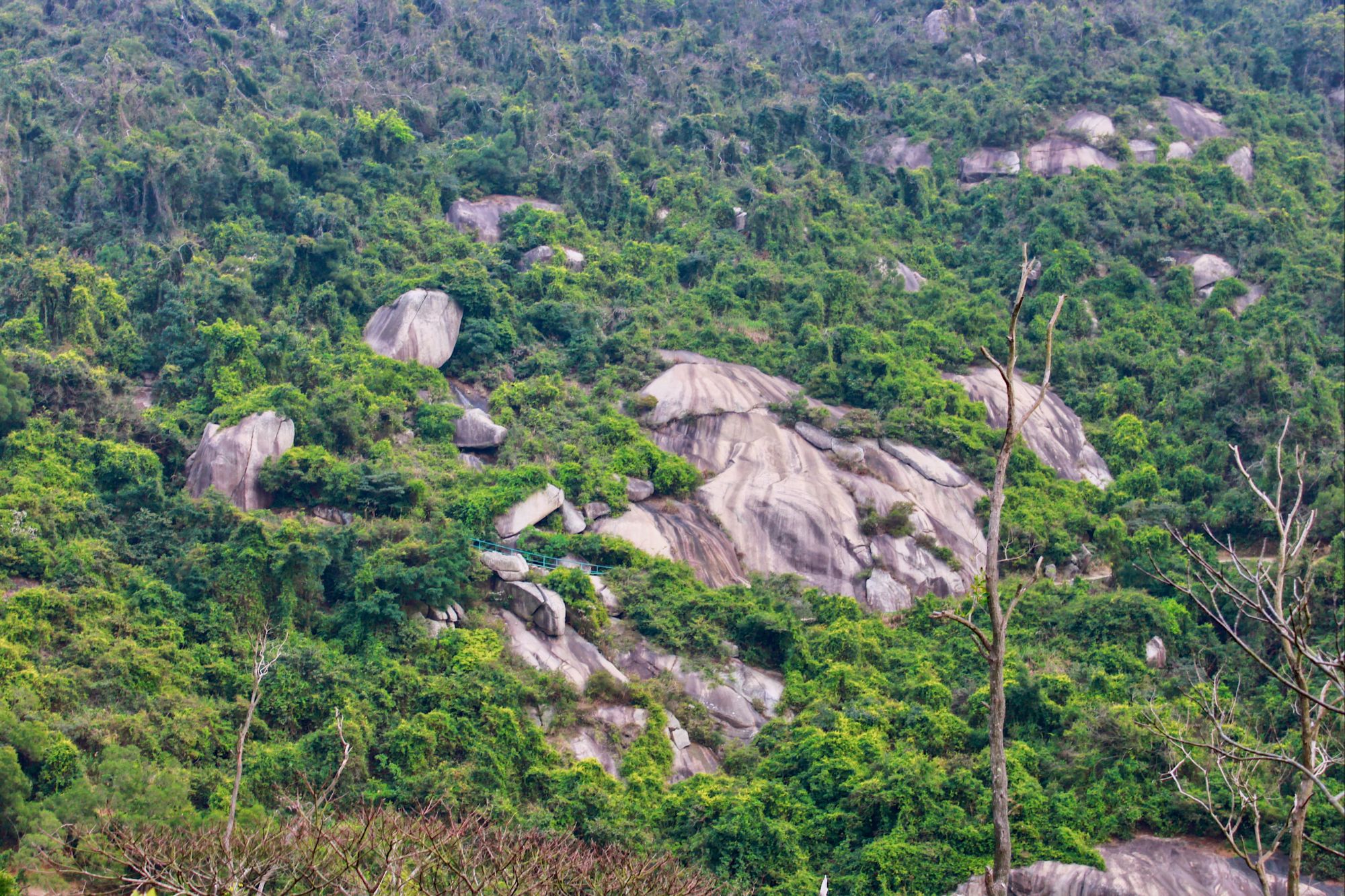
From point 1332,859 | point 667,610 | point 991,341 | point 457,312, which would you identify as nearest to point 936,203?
point 991,341

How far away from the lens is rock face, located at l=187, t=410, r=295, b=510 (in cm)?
3291

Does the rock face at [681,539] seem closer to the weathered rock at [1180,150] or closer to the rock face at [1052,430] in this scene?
the rock face at [1052,430]

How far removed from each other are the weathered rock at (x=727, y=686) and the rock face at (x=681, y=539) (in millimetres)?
3293

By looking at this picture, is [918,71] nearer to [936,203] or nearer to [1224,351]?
[936,203]

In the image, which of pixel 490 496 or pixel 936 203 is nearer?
pixel 490 496

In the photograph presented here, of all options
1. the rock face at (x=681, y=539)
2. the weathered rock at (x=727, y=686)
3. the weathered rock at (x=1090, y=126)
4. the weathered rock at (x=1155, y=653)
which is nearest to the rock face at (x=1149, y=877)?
the weathered rock at (x=1155, y=653)

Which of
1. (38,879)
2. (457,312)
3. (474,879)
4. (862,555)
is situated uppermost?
(474,879)

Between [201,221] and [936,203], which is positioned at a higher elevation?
[201,221]

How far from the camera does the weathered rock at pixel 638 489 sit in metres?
35.4

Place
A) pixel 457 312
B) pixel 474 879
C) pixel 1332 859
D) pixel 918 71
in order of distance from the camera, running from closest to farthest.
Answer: pixel 474 879, pixel 1332 859, pixel 457 312, pixel 918 71

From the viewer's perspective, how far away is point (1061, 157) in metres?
51.0

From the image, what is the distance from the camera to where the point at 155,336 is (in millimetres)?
38000

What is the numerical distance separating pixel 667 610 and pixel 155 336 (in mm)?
17149

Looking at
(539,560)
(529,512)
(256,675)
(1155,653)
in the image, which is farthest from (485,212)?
(256,675)
